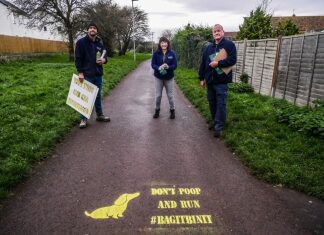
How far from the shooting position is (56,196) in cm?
384

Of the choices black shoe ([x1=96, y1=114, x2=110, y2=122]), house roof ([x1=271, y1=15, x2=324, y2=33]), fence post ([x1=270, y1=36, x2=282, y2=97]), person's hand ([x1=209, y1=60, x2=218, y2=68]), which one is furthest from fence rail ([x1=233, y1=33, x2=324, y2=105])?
house roof ([x1=271, y1=15, x2=324, y2=33])

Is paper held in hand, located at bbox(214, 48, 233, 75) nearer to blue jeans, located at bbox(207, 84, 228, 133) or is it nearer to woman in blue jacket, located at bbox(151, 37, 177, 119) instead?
blue jeans, located at bbox(207, 84, 228, 133)

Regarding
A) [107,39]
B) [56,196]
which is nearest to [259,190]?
[56,196]

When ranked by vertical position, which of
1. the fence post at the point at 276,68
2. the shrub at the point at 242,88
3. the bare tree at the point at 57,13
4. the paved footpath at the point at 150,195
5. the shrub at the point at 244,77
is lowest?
the paved footpath at the point at 150,195

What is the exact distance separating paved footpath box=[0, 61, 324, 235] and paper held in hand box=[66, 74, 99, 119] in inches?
42.3

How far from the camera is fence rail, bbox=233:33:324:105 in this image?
7861 mm

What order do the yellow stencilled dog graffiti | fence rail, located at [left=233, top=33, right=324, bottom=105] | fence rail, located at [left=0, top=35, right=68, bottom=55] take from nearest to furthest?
the yellow stencilled dog graffiti, fence rail, located at [left=233, top=33, right=324, bottom=105], fence rail, located at [left=0, top=35, right=68, bottom=55]

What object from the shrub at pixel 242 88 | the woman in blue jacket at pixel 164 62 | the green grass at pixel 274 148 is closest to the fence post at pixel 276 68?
the shrub at pixel 242 88

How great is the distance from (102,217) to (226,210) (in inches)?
55.6

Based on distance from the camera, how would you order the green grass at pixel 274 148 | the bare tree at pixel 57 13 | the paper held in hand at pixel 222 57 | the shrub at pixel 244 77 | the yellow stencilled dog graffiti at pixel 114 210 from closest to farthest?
the yellow stencilled dog graffiti at pixel 114 210 < the green grass at pixel 274 148 < the paper held in hand at pixel 222 57 < the shrub at pixel 244 77 < the bare tree at pixel 57 13

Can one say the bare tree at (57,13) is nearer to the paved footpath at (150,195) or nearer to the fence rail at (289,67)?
the fence rail at (289,67)

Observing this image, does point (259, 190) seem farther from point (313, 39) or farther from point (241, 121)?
point (313, 39)

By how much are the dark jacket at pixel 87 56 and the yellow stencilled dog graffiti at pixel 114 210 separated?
12.6 ft

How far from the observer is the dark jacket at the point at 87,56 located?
665 cm
